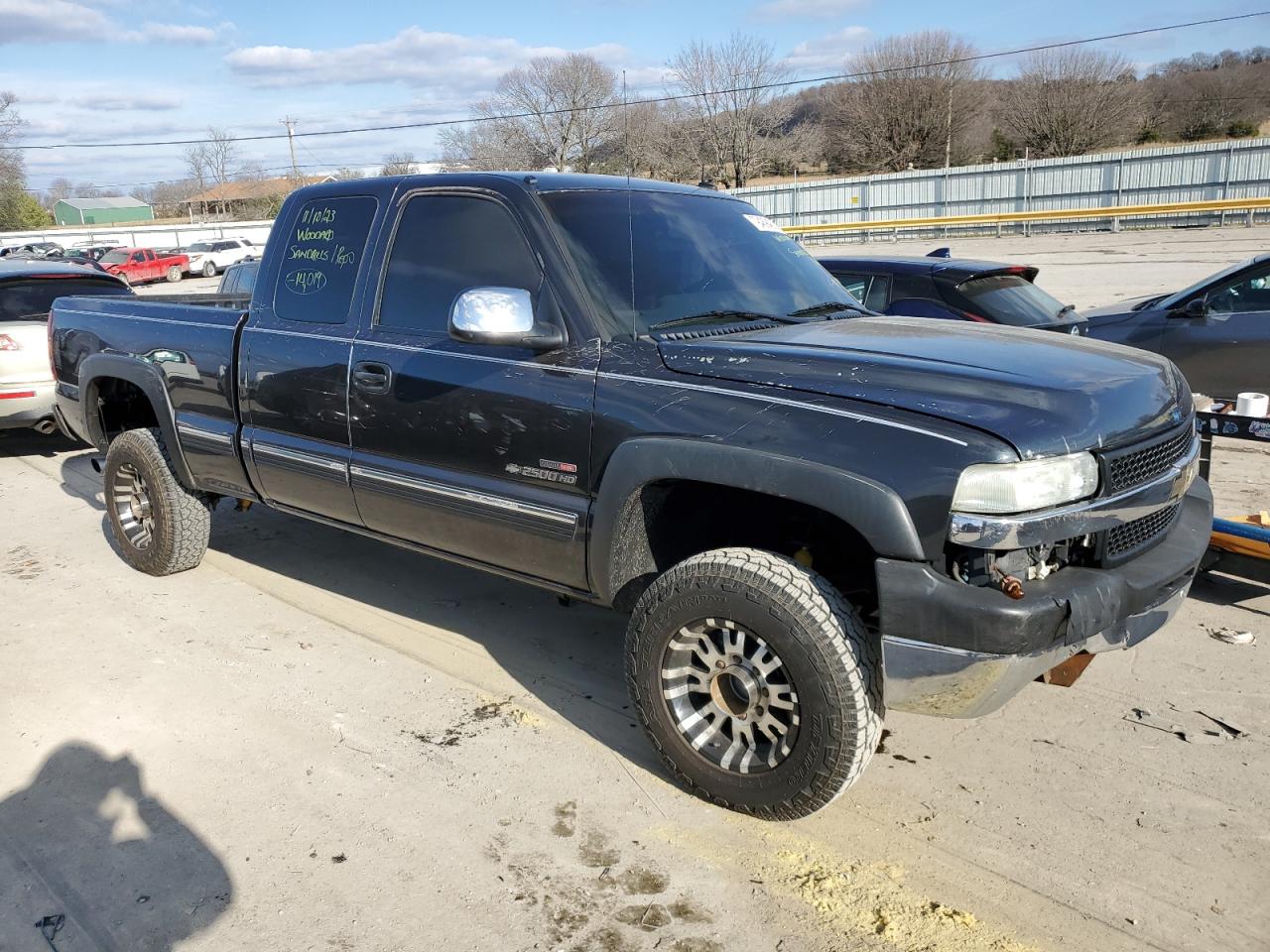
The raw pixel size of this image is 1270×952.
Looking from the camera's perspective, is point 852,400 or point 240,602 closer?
A: point 852,400

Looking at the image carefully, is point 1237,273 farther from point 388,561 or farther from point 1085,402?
point 388,561

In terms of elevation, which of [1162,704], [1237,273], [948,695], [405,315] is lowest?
[1162,704]

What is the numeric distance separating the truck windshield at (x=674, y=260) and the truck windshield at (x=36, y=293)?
632cm

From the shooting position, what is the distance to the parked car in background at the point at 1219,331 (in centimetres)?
761

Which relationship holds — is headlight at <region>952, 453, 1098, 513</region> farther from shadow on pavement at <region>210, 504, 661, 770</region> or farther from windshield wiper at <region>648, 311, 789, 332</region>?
shadow on pavement at <region>210, 504, 661, 770</region>

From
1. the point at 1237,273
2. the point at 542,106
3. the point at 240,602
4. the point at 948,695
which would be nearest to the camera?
the point at 948,695

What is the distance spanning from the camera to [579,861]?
3096mm

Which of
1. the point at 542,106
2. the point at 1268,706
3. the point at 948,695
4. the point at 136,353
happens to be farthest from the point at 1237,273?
the point at 542,106

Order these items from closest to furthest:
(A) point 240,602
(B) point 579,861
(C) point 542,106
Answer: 1. (B) point 579,861
2. (A) point 240,602
3. (C) point 542,106

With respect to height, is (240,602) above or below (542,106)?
below

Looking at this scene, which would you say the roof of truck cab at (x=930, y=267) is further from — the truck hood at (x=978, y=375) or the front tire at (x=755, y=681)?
the front tire at (x=755, y=681)

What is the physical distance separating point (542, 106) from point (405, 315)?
51056 millimetres

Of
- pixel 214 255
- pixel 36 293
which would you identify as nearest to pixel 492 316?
pixel 36 293

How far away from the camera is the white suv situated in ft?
134
